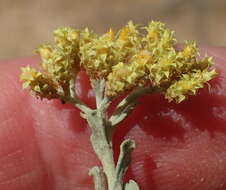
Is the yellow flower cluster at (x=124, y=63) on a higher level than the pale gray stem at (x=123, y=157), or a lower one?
higher

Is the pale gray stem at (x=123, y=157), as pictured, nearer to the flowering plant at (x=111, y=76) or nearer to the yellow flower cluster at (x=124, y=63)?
the flowering plant at (x=111, y=76)

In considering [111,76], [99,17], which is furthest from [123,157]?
[99,17]

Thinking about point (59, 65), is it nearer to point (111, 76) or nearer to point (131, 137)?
point (111, 76)

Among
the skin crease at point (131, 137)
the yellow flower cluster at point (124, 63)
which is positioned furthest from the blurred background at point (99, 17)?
the yellow flower cluster at point (124, 63)

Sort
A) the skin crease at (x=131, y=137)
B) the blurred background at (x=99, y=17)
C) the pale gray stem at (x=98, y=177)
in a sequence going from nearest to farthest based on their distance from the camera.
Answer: the pale gray stem at (x=98, y=177)
the skin crease at (x=131, y=137)
the blurred background at (x=99, y=17)

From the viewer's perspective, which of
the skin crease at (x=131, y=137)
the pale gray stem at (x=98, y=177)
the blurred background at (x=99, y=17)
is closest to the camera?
the pale gray stem at (x=98, y=177)

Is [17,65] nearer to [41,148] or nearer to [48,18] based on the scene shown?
[41,148]
